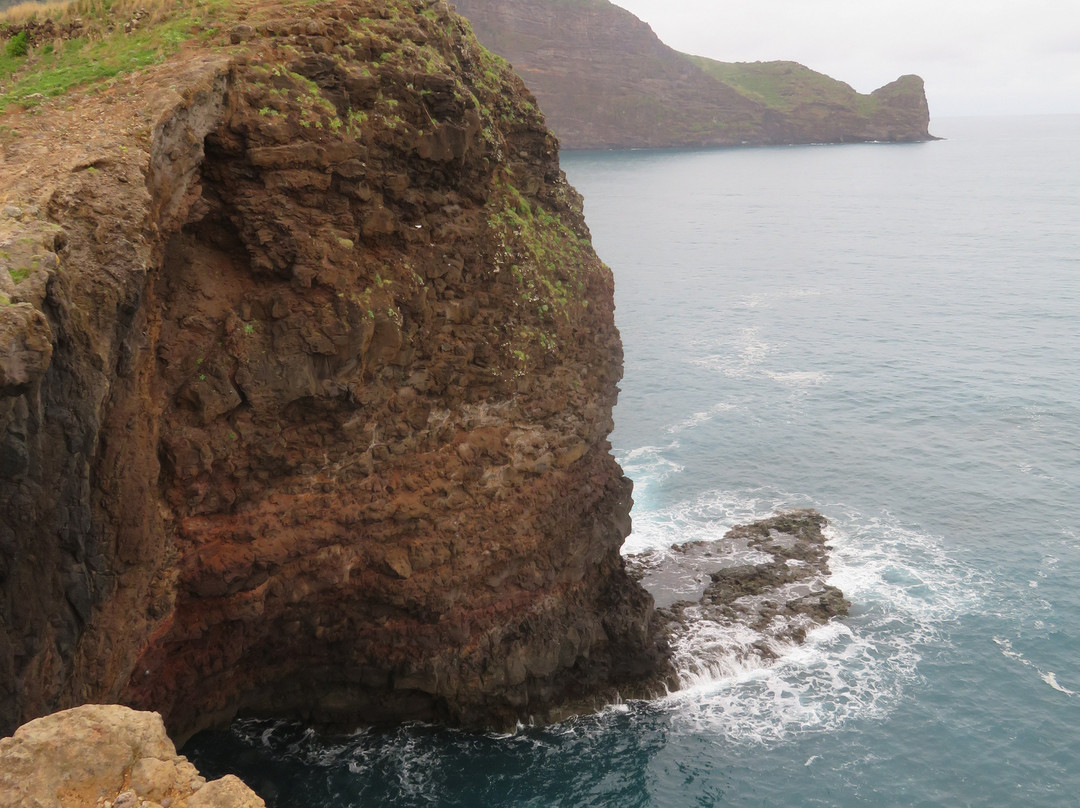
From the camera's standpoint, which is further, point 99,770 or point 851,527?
point 851,527

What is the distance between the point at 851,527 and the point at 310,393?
Answer: 30224 mm

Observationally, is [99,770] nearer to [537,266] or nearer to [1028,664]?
[537,266]

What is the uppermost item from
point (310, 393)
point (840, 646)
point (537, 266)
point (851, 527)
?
point (537, 266)

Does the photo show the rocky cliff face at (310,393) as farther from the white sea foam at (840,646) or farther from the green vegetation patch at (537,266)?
the white sea foam at (840,646)

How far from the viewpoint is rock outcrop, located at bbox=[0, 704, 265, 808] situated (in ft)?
29.4

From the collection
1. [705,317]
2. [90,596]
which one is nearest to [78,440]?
[90,596]

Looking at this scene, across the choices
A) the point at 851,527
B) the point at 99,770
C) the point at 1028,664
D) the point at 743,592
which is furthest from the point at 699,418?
the point at 99,770

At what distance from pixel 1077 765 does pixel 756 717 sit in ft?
32.9

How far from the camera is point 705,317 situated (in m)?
79.4

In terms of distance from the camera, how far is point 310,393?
25.5m

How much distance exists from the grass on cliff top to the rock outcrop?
18.1m

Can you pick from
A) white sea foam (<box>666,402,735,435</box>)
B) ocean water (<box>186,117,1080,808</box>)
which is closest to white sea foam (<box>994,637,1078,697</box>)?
ocean water (<box>186,117,1080,808</box>)

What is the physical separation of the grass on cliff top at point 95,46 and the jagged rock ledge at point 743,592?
86.4 feet

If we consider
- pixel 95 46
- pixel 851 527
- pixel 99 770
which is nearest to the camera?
pixel 99 770
